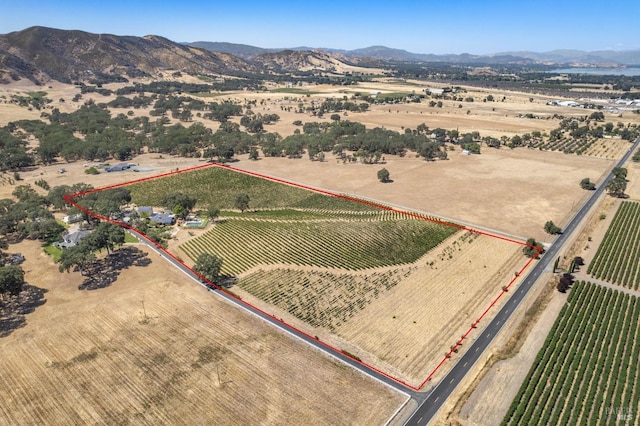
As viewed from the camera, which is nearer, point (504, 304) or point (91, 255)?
point (504, 304)

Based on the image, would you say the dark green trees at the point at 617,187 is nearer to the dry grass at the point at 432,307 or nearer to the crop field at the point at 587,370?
the dry grass at the point at 432,307

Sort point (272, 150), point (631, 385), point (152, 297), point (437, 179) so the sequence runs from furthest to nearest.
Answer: point (272, 150) → point (437, 179) → point (152, 297) → point (631, 385)

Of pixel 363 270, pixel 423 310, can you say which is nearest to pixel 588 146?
pixel 363 270

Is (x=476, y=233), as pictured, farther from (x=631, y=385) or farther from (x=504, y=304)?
(x=631, y=385)

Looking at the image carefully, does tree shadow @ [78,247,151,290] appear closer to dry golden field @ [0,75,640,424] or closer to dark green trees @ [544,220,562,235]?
dry golden field @ [0,75,640,424]

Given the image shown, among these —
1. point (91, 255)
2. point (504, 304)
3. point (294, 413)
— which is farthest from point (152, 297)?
point (504, 304)

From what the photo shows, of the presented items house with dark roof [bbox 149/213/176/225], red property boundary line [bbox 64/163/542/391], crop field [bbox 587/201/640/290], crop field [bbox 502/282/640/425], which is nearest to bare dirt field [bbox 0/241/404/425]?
red property boundary line [bbox 64/163/542/391]

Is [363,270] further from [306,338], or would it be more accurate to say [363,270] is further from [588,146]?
[588,146]
